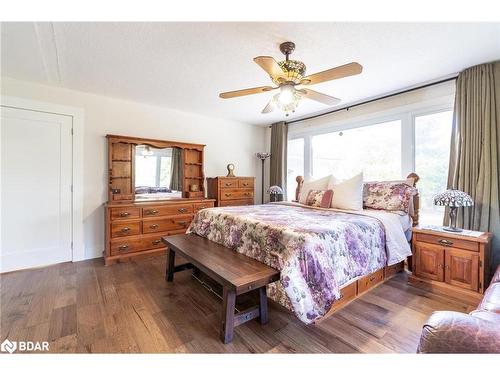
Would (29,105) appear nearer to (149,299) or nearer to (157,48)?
(157,48)

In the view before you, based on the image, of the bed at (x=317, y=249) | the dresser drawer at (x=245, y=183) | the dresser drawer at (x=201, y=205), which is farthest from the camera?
the dresser drawer at (x=245, y=183)

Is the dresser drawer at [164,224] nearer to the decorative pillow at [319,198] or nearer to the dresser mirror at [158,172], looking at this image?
the dresser mirror at [158,172]

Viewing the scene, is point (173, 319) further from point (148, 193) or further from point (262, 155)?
point (262, 155)

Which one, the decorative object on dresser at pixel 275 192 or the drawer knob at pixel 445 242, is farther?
the decorative object on dresser at pixel 275 192

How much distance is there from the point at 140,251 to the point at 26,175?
5.46ft

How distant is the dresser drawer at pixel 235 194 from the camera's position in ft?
13.8

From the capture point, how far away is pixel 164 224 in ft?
11.3

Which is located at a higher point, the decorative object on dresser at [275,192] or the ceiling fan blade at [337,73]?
the ceiling fan blade at [337,73]

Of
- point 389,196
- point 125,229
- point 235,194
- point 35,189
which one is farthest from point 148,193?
point 389,196

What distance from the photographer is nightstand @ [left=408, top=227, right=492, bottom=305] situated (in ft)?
6.57

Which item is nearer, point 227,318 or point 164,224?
point 227,318

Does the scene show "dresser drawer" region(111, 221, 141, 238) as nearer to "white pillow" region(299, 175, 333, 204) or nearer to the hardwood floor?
the hardwood floor

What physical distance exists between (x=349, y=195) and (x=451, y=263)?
1153 millimetres

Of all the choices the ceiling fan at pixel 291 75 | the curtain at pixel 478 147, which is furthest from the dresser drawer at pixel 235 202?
the curtain at pixel 478 147
